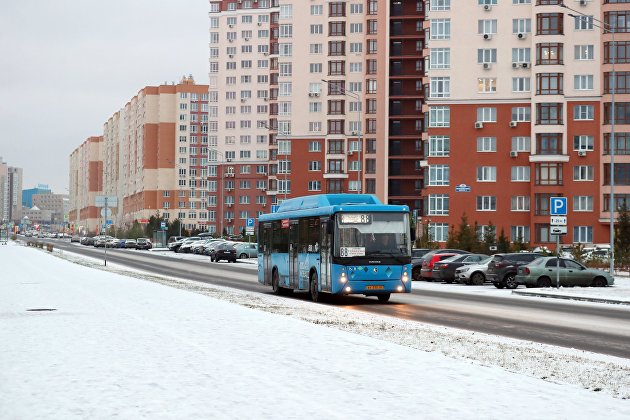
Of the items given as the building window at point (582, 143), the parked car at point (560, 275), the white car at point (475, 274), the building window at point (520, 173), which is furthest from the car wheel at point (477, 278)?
the building window at point (582, 143)

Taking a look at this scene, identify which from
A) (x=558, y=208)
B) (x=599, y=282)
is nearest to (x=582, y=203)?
(x=599, y=282)

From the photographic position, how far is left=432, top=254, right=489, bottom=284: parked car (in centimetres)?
4238

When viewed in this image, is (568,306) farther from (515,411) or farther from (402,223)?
(515,411)

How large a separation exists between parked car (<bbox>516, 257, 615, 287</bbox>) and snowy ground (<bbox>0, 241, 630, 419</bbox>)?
58.5 feet

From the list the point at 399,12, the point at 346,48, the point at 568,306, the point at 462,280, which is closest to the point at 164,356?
the point at 568,306

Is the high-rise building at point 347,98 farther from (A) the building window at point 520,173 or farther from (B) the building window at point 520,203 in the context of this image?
(B) the building window at point 520,203

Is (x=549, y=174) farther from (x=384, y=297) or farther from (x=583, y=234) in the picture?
(x=384, y=297)

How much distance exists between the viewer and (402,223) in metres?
26.7

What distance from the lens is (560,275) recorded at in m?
36.1

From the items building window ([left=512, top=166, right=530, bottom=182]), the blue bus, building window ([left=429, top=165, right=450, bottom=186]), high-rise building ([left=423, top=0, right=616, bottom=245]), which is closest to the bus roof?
the blue bus

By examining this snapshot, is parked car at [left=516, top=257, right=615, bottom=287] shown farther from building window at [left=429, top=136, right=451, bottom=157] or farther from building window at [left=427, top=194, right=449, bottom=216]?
building window at [left=429, top=136, right=451, bottom=157]

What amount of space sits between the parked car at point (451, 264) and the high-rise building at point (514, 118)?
36243mm

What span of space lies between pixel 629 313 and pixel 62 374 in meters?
17.4

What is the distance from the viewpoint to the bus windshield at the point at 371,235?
2620 cm
